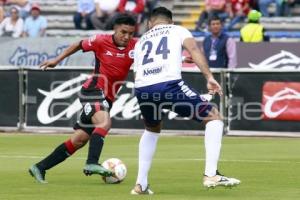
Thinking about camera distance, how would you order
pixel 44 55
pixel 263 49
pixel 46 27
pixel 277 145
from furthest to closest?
pixel 46 27 < pixel 44 55 < pixel 263 49 < pixel 277 145

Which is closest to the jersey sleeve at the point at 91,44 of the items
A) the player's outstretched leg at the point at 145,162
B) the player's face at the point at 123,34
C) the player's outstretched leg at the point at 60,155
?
the player's face at the point at 123,34

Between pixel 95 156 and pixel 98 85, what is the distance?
3.54 feet

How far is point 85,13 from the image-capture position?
101 ft

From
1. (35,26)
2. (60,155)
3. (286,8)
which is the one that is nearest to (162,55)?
(60,155)

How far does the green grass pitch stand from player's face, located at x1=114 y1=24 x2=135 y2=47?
5.82ft

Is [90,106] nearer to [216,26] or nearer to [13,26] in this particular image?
[216,26]

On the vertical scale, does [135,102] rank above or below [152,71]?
below

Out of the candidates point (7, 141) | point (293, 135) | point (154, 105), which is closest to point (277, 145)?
point (293, 135)

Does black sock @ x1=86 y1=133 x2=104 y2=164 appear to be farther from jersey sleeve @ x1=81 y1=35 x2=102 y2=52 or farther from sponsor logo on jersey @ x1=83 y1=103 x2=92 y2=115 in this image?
jersey sleeve @ x1=81 y1=35 x2=102 y2=52

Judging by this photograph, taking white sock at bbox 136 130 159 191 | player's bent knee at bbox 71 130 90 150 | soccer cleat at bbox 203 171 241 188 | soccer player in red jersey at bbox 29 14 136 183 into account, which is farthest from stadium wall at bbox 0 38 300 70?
soccer cleat at bbox 203 171 241 188

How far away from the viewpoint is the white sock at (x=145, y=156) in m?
11.9

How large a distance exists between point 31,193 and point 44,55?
52.6 feet

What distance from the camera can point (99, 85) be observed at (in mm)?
13734

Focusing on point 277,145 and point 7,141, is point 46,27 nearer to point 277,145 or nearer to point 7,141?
point 7,141
